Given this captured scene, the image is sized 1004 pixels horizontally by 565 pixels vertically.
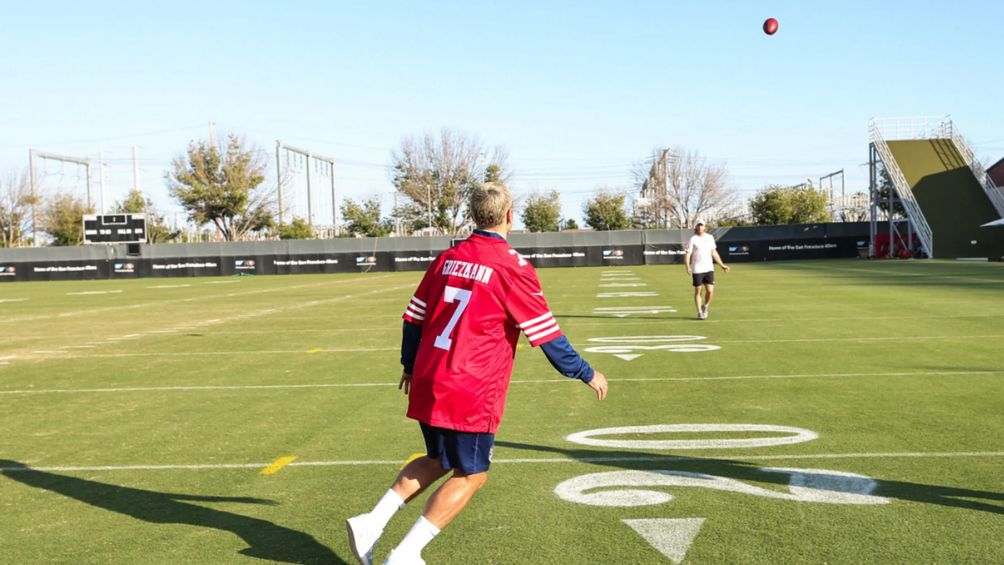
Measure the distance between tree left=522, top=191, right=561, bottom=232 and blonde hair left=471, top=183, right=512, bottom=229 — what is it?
253 feet

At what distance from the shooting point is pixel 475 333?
4.00 metres

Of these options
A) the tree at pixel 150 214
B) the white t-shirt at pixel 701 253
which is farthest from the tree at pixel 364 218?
the white t-shirt at pixel 701 253

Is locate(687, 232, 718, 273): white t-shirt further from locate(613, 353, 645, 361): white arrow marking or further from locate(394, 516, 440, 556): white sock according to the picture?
locate(394, 516, 440, 556): white sock

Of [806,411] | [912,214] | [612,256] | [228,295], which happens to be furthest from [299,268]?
[806,411]

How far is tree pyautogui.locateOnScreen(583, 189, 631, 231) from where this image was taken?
257 ft

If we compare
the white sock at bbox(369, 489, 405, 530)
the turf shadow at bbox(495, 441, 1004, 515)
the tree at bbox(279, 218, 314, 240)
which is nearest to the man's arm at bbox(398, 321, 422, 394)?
the white sock at bbox(369, 489, 405, 530)

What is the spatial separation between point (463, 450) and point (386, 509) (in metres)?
0.47

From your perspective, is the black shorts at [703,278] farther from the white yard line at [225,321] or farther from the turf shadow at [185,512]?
the turf shadow at [185,512]

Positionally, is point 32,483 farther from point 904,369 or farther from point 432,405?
point 904,369

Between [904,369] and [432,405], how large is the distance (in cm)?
767

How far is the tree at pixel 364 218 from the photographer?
70000 mm

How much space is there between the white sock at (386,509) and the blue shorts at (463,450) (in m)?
0.28

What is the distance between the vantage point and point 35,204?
83125 millimetres

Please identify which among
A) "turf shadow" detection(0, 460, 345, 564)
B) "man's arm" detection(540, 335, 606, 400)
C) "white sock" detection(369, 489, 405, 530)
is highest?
"man's arm" detection(540, 335, 606, 400)
